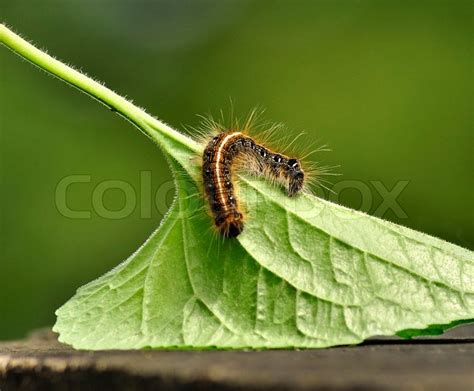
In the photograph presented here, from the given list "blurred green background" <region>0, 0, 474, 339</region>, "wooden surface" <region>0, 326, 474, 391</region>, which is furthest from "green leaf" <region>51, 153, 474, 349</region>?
"blurred green background" <region>0, 0, 474, 339</region>

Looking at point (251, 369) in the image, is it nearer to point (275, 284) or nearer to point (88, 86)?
point (275, 284)

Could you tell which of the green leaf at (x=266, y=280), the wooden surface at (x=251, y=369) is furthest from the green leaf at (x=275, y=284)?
the wooden surface at (x=251, y=369)

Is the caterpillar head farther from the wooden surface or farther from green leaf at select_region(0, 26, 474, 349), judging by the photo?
the wooden surface

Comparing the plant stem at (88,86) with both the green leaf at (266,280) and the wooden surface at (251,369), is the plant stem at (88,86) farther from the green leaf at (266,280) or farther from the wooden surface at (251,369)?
the wooden surface at (251,369)

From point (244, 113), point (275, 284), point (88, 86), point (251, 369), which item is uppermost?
point (244, 113)

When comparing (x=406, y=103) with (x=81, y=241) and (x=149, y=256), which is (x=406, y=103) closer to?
(x=81, y=241)

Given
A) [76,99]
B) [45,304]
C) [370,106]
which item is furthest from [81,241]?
[370,106]

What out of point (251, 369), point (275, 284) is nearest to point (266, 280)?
point (275, 284)
